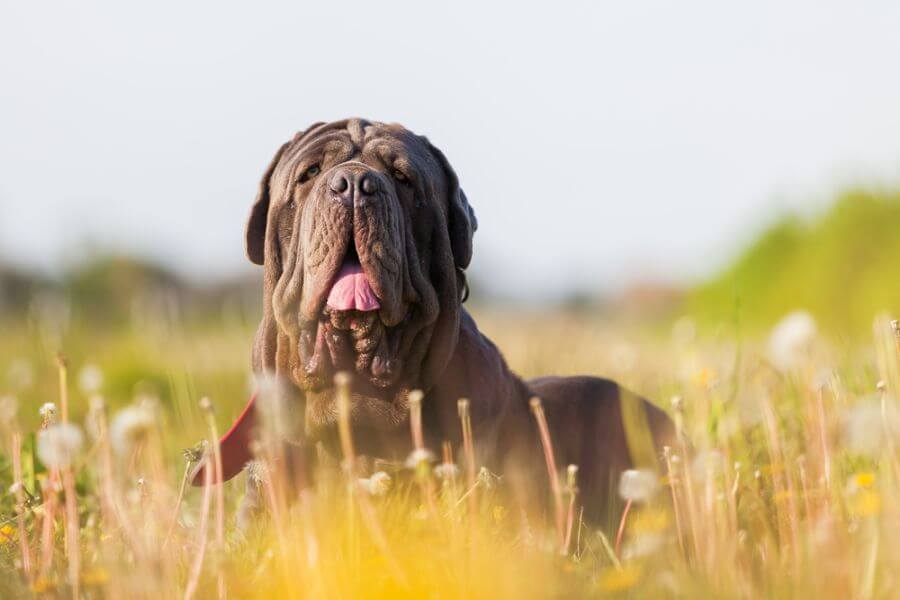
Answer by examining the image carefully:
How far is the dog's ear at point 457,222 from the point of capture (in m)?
3.59

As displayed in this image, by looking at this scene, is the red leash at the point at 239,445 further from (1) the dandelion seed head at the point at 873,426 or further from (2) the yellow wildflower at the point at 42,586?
(1) the dandelion seed head at the point at 873,426

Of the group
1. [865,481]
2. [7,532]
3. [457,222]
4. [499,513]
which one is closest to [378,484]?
[499,513]

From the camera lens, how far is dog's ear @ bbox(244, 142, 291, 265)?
11.8 feet

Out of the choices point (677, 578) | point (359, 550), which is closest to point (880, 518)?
point (677, 578)

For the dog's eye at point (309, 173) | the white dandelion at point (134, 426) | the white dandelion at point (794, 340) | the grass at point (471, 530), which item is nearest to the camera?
the white dandelion at point (134, 426)

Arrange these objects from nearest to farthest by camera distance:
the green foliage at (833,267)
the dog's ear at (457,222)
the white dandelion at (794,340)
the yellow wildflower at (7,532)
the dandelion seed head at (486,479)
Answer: the white dandelion at (794,340), the dandelion seed head at (486,479), the yellow wildflower at (7,532), the dog's ear at (457,222), the green foliage at (833,267)

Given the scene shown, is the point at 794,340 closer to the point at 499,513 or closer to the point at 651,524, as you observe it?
the point at 651,524

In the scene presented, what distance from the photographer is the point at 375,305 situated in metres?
3.24

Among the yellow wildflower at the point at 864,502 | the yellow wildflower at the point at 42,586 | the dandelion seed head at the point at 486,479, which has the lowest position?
the yellow wildflower at the point at 864,502

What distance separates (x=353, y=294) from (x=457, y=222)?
21.3 inches

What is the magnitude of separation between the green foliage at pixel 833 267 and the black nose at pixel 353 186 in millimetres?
8588

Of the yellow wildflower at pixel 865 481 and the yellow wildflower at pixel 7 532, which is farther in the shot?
the yellow wildflower at pixel 7 532

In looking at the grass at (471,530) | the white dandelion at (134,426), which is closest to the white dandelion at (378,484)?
the grass at (471,530)

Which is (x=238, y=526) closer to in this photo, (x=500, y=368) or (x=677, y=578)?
(x=500, y=368)
